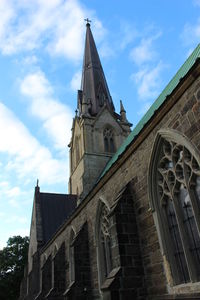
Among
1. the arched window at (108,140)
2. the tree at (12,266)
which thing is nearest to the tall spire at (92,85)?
the arched window at (108,140)

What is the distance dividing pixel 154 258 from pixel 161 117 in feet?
11.6

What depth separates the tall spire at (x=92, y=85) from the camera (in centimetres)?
2722

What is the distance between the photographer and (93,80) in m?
29.6

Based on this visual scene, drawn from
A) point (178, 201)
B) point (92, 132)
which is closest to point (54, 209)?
point (92, 132)

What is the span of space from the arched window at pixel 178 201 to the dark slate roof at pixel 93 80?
19.8 m

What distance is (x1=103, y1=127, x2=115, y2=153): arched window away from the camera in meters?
24.0

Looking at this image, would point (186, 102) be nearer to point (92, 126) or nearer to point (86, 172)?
point (86, 172)

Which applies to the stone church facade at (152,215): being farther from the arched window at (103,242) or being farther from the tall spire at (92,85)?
the tall spire at (92,85)

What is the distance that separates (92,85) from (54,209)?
13.2 m

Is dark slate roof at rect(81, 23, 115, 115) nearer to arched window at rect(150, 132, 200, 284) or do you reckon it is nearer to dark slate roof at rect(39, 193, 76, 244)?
dark slate roof at rect(39, 193, 76, 244)

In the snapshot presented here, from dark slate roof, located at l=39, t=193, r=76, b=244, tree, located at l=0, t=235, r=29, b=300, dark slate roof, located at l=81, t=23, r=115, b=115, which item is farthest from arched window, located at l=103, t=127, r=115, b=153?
tree, located at l=0, t=235, r=29, b=300

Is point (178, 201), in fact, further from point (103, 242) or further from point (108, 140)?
point (108, 140)

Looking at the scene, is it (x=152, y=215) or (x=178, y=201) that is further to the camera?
(x=152, y=215)

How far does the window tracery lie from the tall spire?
19.9 meters
